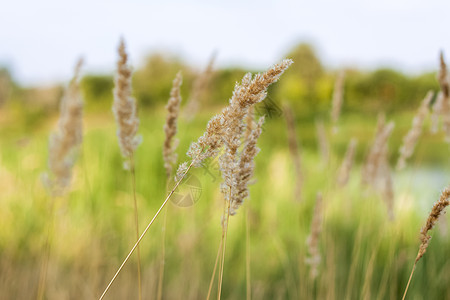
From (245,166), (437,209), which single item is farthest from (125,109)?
(437,209)

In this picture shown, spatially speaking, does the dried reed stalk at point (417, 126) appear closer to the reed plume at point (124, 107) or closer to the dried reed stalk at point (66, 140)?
the reed plume at point (124, 107)

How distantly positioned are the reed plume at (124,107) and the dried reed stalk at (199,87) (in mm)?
613

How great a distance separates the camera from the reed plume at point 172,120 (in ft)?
3.30

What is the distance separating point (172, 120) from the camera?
1.03 meters

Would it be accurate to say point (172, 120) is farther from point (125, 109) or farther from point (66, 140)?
point (66, 140)

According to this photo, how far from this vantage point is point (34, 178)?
165 inches

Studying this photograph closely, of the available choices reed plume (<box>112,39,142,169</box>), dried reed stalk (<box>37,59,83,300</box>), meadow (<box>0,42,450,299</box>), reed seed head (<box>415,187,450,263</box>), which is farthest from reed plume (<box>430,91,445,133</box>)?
dried reed stalk (<box>37,59,83,300</box>)

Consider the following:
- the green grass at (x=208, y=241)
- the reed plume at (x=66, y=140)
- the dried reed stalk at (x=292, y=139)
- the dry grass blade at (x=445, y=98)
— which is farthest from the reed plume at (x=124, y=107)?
the dry grass blade at (x=445, y=98)

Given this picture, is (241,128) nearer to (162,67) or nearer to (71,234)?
(71,234)

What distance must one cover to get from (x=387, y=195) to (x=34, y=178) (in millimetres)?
3524

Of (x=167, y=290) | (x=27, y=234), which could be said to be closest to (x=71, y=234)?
(x=27, y=234)

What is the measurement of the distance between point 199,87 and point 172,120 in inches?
32.4

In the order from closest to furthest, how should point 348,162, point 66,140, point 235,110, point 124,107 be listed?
point 235,110, point 124,107, point 66,140, point 348,162

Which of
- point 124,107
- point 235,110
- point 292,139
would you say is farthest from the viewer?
point 292,139
